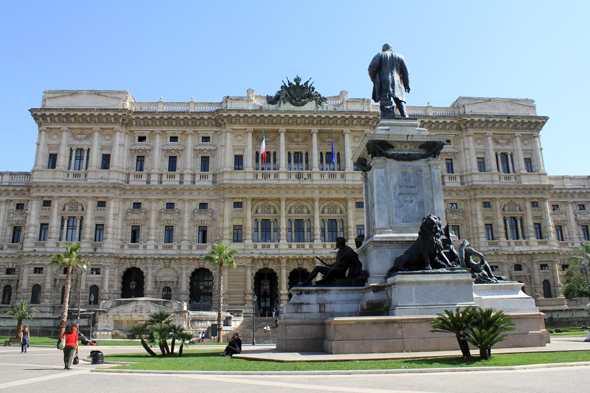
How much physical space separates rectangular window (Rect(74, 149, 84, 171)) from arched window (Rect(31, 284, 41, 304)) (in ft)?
38.0

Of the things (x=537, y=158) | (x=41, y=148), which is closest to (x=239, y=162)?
(x=41, y=148)

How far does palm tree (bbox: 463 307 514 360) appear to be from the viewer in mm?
9461

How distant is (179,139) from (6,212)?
61.2 ft

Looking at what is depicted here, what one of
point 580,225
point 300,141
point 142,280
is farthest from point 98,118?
point 580,225

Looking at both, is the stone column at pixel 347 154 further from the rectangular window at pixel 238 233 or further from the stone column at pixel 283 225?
the rectangular window at pixel 238 233

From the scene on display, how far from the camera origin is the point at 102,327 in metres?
33.6

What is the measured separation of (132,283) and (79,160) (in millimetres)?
13365

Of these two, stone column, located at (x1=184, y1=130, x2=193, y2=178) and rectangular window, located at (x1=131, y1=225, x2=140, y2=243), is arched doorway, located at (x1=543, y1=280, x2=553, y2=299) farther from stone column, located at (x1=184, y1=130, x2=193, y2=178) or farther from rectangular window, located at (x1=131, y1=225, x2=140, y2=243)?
rectangular window, located at (x1=131, y1=225, x2=140, y2=243)

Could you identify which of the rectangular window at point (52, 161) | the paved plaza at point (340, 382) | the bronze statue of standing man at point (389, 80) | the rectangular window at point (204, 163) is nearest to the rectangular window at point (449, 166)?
the rectangular window at point (204, 163)

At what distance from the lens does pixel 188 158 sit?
4672 cm

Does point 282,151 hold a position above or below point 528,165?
above

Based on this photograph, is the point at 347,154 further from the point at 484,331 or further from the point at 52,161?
the point at 484,331

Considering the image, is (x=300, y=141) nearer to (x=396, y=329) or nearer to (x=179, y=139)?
(x=179, y=139)

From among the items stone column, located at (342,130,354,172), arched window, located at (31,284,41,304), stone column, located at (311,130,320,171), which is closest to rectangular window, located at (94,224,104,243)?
arched window, located at (31,284,41,304)
